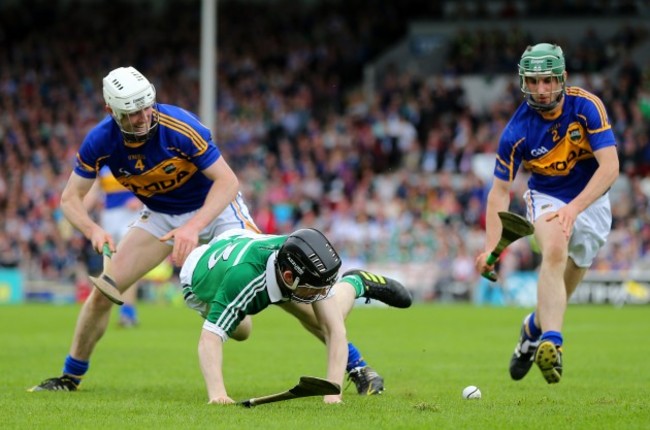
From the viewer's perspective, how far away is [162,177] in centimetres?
879

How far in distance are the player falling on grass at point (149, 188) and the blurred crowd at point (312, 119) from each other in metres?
14.7

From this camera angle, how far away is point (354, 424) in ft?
21.0

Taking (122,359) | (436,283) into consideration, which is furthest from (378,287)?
(436,283)

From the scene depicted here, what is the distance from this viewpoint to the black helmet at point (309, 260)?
720 cm

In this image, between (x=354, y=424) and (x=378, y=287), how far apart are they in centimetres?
245

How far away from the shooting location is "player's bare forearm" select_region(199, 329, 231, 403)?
7.31 m

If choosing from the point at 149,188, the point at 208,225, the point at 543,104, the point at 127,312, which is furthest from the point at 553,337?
the point at 127,312

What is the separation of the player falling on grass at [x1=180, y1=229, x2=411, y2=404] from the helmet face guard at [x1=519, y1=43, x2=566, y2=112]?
2.15 meters

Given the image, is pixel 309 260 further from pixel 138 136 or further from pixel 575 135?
pixel 575 135

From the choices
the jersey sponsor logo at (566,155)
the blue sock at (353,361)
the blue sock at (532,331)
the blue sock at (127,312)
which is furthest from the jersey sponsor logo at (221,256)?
the blue sock at (127,312)

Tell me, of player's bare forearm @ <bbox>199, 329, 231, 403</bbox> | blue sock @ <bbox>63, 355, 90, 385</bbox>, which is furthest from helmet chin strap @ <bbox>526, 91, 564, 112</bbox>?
blue sock @ <bbox>63, 355, 90, 385</bbox>

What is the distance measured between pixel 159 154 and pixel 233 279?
154 cm

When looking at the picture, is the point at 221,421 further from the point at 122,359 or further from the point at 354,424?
the point at 122,359

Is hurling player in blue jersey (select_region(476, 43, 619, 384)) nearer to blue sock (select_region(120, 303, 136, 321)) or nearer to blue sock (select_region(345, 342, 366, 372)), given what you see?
blue sock (select_region(345, 342, 366, 372))
